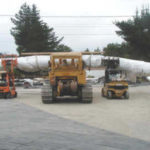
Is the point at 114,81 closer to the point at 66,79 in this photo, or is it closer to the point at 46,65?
the point at 66,79

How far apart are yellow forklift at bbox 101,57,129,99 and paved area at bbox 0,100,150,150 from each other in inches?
426

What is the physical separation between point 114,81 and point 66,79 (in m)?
4.00

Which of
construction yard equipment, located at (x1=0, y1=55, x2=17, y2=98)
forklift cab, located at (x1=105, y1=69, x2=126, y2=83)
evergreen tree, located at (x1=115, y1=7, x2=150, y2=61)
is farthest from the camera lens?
evergreen tree, located at (x1=115, y1=7, x2=150, y2=61)

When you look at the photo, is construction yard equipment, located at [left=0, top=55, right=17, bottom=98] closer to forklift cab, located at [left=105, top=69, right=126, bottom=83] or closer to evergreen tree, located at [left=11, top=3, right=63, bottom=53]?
forklift cab, located at [left=105, top=69, right=126, bottom=83]

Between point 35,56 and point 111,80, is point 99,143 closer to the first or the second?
point 111,80

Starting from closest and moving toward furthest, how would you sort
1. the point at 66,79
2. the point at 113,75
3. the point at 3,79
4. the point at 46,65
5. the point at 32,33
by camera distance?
the point at 66,79
the point at 113,75
the point at 46,65
the point at 3,79
the point at 32,33

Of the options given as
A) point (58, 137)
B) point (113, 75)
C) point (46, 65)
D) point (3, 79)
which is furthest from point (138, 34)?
point (58, 137)

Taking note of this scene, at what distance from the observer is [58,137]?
9578mm

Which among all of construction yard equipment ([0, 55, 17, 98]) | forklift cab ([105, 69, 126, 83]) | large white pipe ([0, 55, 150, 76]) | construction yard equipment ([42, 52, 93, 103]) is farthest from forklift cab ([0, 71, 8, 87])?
forklift cab ([105, 69, 126, 83])

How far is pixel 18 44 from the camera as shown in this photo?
64.1 metres

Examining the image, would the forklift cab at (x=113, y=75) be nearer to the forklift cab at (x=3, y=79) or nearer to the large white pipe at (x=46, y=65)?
the large white pipe at (x=46, y=65)

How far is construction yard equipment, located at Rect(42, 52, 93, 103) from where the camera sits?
67.9ft

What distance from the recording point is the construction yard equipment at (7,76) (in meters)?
25.1

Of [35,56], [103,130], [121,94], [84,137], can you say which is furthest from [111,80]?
[84,137]
